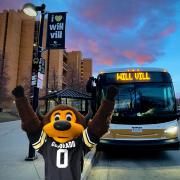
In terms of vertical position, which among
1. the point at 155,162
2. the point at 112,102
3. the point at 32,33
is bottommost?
the point at 155,162

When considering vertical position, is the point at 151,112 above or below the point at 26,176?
above

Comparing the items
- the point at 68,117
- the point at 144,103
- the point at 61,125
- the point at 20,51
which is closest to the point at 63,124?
the point at 61,125

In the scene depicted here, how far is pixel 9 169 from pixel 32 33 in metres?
87.5

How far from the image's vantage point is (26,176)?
637 centimetres

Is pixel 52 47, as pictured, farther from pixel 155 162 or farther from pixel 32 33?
pixel 32 33

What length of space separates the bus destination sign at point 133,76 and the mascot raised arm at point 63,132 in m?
6.45

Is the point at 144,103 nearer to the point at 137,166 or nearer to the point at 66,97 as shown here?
the point at 137,166

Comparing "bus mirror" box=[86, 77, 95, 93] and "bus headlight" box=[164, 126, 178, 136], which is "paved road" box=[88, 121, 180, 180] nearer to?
"bus headlight" box=[164, 126, 178, 136]

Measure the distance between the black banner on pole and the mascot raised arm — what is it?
19.1ft

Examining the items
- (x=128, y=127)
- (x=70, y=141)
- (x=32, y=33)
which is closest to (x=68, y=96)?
(x=128, y=127)

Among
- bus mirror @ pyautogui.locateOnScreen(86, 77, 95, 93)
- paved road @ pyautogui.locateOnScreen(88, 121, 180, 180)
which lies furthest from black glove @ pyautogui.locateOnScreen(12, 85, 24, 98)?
bus mirror @ pyautogui.locateOnScreen(86, 77, 95, 93)

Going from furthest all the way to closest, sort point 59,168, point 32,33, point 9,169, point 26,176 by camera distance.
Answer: point 32,33 → point 9,169 → point 26,176 → point 59,168

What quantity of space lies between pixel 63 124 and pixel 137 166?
19.5 ft

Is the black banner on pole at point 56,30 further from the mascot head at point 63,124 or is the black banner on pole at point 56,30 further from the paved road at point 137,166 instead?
the mascot head at point 63,124
